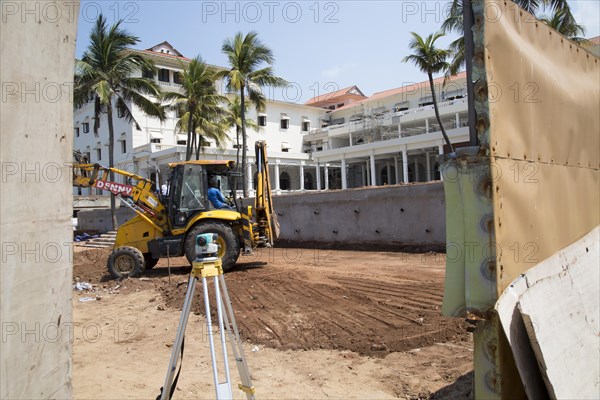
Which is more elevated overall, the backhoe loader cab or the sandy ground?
the backhoe loader cab

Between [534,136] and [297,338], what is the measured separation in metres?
4.17

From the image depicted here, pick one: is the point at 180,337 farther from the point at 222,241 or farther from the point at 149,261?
the point at 149,261

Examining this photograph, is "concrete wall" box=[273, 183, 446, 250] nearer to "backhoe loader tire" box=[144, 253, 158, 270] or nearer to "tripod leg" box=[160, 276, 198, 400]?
"backhoe loader tire" box=[144, 253, 158, 270]

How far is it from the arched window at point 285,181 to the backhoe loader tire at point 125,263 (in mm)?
33094

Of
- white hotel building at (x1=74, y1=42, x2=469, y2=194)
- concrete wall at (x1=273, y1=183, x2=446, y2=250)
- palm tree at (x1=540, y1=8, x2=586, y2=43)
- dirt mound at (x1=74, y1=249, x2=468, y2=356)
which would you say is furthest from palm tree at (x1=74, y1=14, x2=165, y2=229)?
palm tree at (x1=540, y1=8, x2=586, y2=43)

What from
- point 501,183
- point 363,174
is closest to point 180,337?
point 501,183

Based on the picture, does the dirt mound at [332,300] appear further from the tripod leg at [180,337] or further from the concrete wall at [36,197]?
the concrete wall at [36,197]

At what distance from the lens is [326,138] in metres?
45.4

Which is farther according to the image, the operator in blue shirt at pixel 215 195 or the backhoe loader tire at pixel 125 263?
the operator in blue shirt at pixel 215 195

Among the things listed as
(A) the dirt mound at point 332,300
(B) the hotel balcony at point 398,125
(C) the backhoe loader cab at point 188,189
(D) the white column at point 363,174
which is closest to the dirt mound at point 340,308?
(A) the dirt mound at point 332,300

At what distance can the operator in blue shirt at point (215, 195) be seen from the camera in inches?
434

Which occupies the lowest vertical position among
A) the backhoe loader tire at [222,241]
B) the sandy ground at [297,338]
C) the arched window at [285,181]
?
the sandy ground at [297,338]

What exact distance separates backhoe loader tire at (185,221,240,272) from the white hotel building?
1972 cm

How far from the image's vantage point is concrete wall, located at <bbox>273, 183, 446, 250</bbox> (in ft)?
46.5
